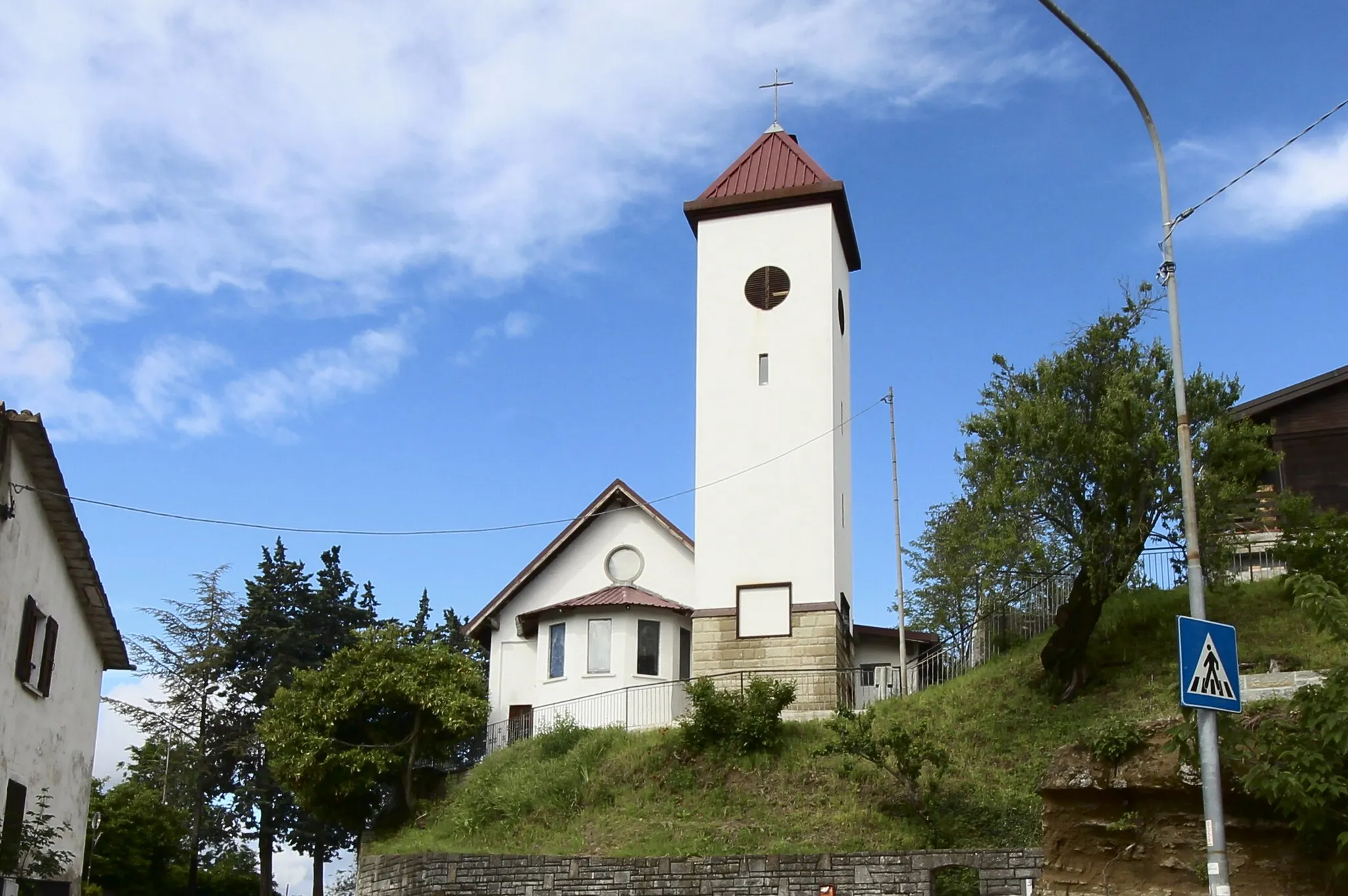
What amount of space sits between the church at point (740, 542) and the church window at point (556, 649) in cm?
4

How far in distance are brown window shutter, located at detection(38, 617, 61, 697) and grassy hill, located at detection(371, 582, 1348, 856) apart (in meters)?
9.07

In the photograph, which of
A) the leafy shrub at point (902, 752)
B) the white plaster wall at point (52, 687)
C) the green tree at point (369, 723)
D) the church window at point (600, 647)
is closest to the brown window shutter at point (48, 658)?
the white plaster wall at point (52, 687)

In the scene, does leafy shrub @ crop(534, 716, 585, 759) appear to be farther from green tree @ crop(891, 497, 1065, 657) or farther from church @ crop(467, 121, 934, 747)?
green tree @ crop(891, 497, 1065, 657)

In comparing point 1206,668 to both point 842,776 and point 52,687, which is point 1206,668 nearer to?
point 842,776

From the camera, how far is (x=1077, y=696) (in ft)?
94.0

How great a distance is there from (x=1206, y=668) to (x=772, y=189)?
25962mm

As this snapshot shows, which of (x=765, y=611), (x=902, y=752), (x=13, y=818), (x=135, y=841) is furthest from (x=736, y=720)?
(x=135, y=841)

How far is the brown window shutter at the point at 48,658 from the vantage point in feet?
72.7

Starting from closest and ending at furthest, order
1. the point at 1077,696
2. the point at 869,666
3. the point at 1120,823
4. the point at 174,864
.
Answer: the point at 1120,823 → the point at 1077,696 → the point at 869,666 → the point at 174,864

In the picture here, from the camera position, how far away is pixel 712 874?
23391 millimetres

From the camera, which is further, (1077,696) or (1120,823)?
(1077,696)

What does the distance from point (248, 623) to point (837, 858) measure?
2783 centimetres

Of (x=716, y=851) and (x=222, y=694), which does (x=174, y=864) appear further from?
(x=716, y=851)

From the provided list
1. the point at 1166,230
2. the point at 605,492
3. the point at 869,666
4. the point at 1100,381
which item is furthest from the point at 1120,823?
the point at 605,492
